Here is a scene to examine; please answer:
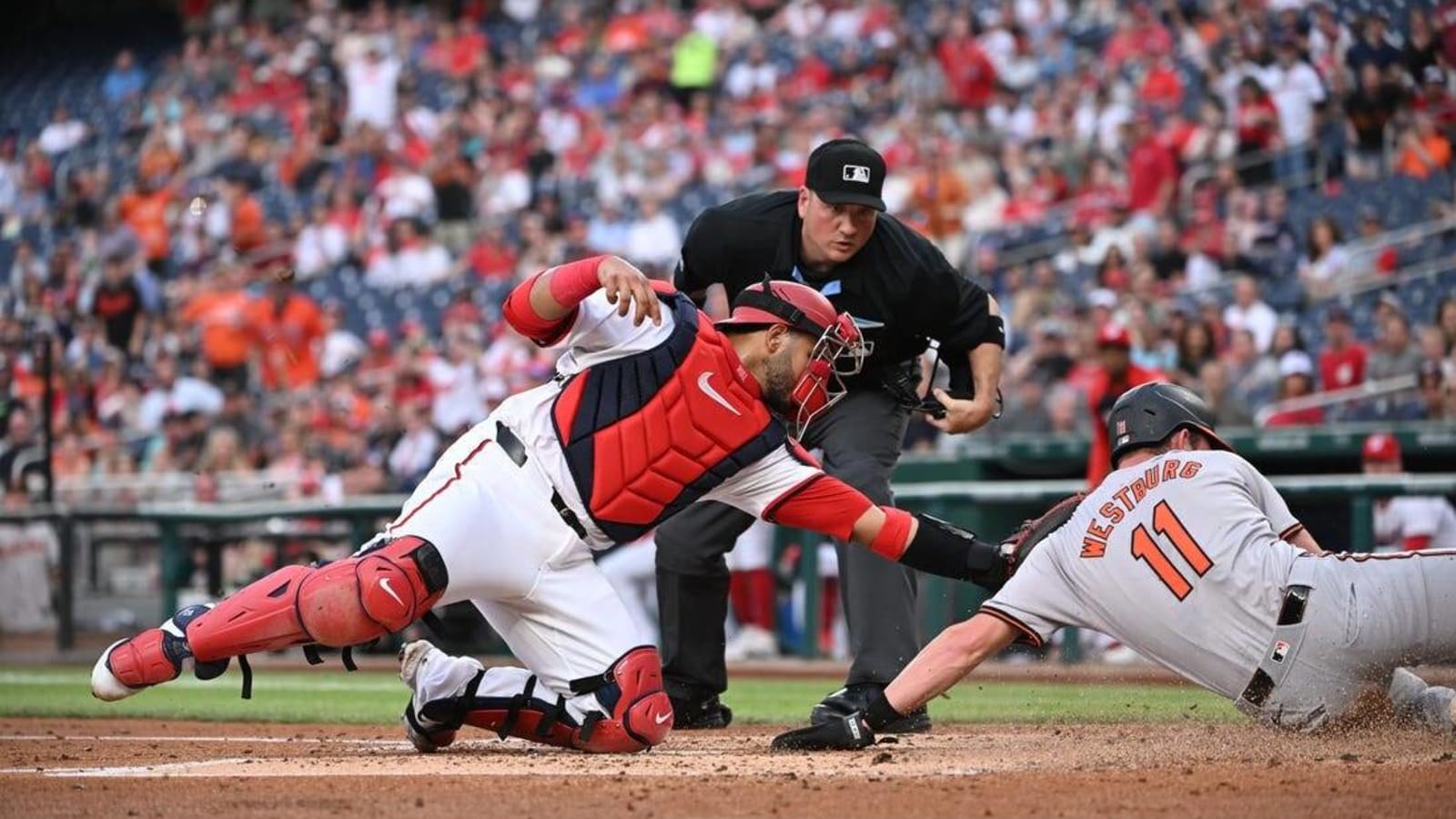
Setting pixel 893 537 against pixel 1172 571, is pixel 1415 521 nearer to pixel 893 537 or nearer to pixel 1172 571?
pixel 1172 571

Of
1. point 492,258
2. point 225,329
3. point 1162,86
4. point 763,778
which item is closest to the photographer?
point 763,778

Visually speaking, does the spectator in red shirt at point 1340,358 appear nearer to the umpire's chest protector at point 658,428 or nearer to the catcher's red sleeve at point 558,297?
the umpire's chest protector at point 658,428

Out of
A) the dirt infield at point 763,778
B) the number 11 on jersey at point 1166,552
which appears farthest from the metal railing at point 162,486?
the number 11 on jersey at point 1166,552

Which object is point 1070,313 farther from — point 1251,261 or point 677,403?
point 677,403

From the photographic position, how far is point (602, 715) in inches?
208

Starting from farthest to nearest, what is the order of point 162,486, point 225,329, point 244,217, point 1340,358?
point 244,217 → point 225,329 → point 162,486 → point 1340,358

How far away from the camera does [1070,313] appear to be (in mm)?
13336

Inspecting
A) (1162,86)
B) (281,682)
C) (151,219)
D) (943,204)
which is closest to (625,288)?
(281,682)

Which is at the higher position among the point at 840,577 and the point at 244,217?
the point at 244,217

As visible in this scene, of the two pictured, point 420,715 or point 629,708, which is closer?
point 629,708

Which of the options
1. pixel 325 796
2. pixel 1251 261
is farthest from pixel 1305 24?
pixel 325 796

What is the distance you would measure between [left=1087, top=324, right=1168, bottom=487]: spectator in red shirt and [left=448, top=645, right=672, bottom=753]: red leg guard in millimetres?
4881

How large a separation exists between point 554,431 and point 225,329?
1229cm

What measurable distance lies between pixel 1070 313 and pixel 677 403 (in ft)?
28.1
